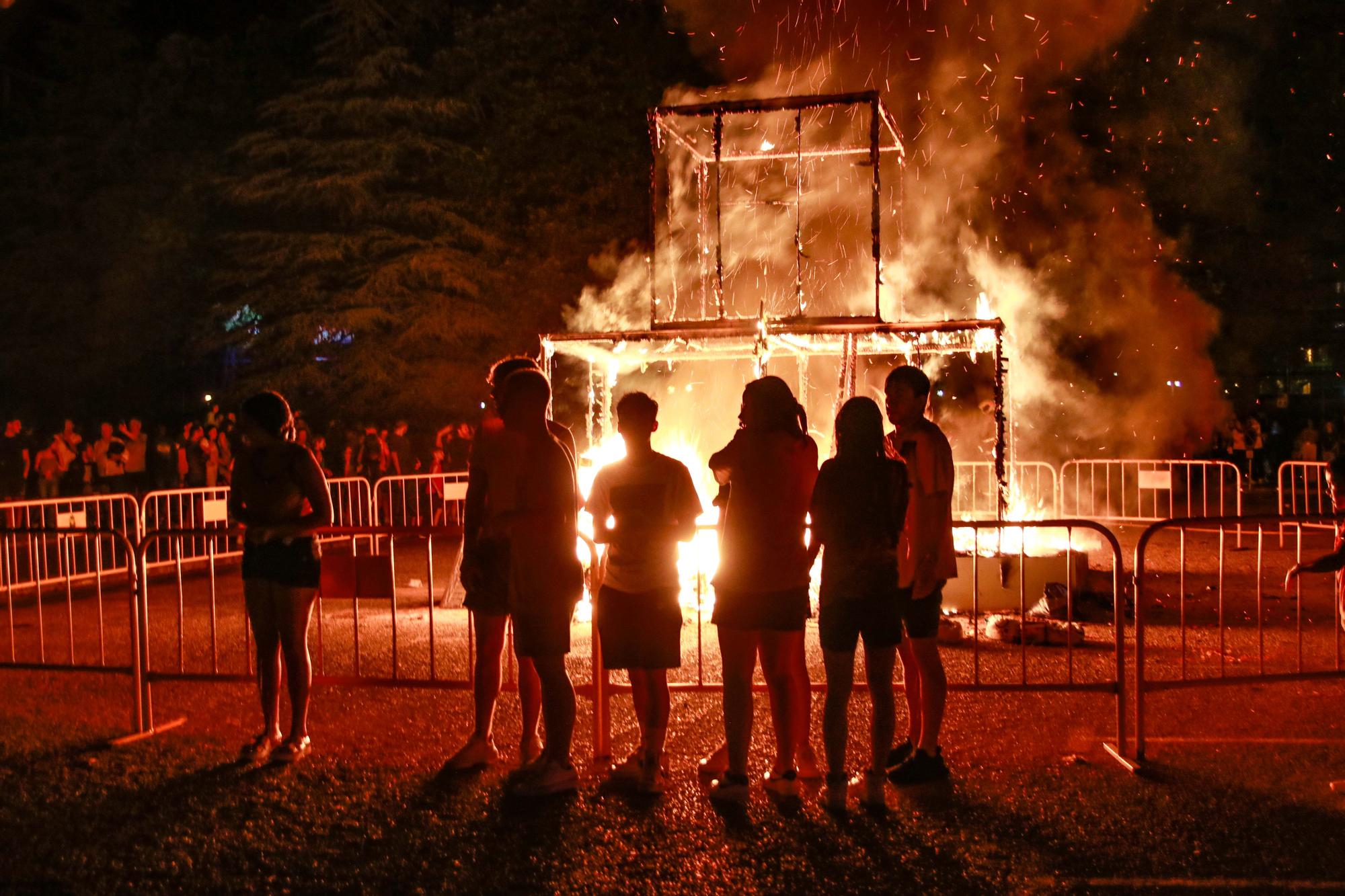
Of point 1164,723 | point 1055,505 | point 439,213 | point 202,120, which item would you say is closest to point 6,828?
point 1164,723

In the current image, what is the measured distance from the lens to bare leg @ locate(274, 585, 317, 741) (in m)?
5.70

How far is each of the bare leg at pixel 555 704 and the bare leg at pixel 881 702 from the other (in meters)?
1.37

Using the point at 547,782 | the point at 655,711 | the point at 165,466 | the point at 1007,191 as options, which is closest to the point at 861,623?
the point at 655,711

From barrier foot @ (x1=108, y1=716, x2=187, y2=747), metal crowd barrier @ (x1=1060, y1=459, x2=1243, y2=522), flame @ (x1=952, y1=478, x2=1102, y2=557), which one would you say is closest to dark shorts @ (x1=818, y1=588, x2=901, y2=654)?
barrier foot @ (x1=108, y1=716, x2=187, y2=747)

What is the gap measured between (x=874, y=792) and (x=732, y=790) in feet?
2.05

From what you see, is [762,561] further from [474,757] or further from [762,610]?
[474,757]

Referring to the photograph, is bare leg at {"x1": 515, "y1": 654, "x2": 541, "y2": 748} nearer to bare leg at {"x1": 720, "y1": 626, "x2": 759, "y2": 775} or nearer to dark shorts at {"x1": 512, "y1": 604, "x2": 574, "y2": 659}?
dark shorts at {"x1": 512, "y1": 604, "x2": 574, "y2": 659}

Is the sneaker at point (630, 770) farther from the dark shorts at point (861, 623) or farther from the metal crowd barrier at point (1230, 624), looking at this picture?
the metal crowd barrier at point (1230, 624)

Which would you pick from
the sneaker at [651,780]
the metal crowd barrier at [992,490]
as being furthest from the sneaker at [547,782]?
the metal crowd barrier at [992,490]

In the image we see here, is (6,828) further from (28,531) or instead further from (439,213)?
(439,213)

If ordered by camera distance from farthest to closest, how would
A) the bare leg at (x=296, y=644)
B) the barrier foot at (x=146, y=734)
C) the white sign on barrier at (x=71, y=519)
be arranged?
1. the white sign on barrier at (x=71, y=519)
2. the barrier foot at (x=146, y=734)
3. the bare leg at (x=296, y=644)

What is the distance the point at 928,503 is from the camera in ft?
17.1

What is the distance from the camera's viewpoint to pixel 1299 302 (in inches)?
1299

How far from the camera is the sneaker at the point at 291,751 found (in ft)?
19.0
